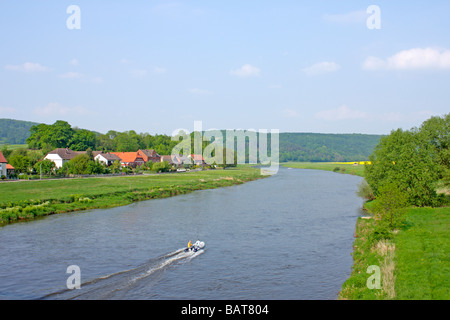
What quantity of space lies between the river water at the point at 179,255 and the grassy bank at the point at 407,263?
139 centimetres

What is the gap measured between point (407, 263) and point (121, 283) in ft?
50.2

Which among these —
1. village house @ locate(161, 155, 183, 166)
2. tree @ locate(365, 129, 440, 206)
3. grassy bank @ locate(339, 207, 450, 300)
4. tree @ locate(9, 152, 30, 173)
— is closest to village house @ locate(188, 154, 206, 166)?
village house @ locate(161, 155, 183, 166)

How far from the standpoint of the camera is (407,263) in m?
20.3

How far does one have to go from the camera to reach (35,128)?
445 feet

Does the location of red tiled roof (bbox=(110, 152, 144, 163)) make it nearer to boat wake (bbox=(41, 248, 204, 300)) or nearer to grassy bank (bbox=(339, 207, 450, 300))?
grassy bank (bbox=(339, 207, 450, 300))

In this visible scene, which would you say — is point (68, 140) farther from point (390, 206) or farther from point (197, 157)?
point (390, 206)

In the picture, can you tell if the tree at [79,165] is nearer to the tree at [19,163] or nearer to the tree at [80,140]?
the tree at [19,163]

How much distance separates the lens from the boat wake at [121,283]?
63.9 feet

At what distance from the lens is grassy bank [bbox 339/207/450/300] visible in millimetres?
16828

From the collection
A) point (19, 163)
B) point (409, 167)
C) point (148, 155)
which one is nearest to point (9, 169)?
point (19, 163)

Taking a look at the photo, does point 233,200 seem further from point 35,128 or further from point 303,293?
point 35,128
